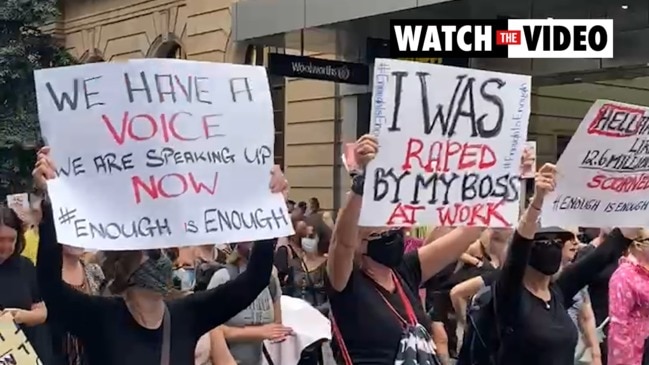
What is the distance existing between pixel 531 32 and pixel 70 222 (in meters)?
11.3

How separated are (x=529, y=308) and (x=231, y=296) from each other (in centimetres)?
141

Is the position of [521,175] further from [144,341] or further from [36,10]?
[36,10]

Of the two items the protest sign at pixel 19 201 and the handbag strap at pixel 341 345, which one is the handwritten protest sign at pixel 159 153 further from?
the protest sign at pixel 19 201

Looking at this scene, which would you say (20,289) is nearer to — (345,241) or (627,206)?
(345,241)

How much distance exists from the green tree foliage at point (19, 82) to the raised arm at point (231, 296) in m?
16.5

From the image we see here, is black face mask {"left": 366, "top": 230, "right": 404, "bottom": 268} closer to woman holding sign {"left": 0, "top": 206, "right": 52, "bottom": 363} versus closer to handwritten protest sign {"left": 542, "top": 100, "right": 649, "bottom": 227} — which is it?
handwritten protest sign {"left": 542, "top": 100, "right": 649, "bottom": 227}

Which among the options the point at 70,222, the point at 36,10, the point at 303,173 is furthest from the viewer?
the point at 36,10

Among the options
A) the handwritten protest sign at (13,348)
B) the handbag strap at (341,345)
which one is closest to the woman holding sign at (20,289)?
the handwritten protest sign at (13,348)

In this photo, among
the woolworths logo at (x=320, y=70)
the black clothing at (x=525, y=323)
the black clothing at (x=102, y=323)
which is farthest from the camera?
the woolworths logo at (x=320, y=70)

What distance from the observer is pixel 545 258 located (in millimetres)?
5199

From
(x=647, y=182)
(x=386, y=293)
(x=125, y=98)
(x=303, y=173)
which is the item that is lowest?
(x=303, y=173)

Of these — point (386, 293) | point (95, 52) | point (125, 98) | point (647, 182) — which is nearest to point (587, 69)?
point (647, 182)

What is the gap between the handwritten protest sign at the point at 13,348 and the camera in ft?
14.7

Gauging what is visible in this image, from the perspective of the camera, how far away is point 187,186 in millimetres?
4348
